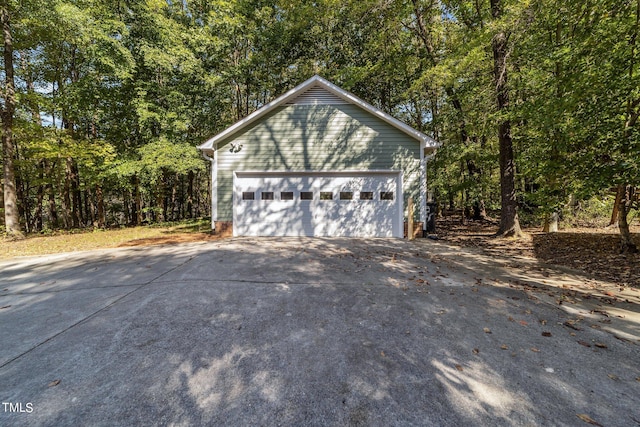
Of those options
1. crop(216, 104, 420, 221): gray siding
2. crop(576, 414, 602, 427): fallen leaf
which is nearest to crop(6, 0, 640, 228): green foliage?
crop(216, 104, 420, 221): gray siding

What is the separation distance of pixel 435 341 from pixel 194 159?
14.5 metres

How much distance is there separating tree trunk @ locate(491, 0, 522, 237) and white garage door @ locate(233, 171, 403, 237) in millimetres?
3543

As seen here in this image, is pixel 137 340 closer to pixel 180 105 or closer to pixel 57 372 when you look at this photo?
pixel 57 372

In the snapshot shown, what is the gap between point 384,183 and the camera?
30.3ft

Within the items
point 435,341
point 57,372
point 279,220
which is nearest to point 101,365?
A: point 57,372

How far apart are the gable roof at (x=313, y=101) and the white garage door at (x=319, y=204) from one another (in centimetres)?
145

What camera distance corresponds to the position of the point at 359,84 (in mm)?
16156

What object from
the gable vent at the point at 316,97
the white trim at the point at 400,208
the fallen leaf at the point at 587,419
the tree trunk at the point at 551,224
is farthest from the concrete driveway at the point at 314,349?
the gable vent at the point at 316,97

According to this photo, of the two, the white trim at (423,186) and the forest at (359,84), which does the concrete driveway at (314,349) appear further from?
the white trim at (423,186)

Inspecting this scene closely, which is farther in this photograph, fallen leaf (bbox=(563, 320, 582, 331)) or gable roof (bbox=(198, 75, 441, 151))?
gable roof (bbox=(198, 75, 441, 151))

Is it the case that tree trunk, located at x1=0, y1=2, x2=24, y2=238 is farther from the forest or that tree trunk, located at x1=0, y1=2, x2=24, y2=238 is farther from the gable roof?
the gable roof

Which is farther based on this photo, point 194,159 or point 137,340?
point 194,159

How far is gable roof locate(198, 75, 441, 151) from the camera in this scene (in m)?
9.04

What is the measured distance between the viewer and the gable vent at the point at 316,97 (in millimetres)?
9414
